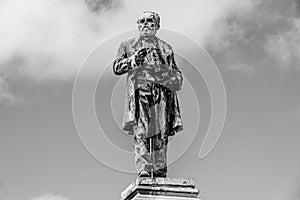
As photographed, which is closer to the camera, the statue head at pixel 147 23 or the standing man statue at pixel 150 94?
the standing man statue at pixel 150 94

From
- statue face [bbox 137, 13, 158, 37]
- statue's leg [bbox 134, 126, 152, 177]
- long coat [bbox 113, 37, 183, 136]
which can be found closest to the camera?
statue's leg [bbox 134, 126, 152, 177]

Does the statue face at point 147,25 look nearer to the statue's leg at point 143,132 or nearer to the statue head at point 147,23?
the statue head at point 147,23

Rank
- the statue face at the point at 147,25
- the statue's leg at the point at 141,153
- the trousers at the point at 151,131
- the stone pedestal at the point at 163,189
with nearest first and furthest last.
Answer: the stone pedestal at the point at 163,189 → the statue's leg at the point at 141,153 → the trousers at the point at 151,131 → the statue face at the point at 147,25

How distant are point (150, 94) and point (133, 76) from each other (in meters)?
0.58

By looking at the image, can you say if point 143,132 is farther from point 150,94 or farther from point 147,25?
point 147,25

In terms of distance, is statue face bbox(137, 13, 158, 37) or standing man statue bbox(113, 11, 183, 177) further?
statue face bbox(137, 13, 158, 37)

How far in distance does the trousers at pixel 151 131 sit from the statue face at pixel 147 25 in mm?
1274

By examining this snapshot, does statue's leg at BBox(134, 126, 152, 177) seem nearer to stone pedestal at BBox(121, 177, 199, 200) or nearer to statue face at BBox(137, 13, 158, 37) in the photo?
stone pedestal at BBox(121, 177, 199, 200)

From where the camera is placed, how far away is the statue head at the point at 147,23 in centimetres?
1717

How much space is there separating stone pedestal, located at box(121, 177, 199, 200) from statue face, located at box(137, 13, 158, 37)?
360cm

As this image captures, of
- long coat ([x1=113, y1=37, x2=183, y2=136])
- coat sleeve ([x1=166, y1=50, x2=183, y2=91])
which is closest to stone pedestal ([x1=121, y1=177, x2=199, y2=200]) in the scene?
long coat ([x1=113, y1=37, x2=183, y2=136])

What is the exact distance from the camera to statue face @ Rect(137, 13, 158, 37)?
675 inches

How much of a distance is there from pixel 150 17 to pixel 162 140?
2932mm

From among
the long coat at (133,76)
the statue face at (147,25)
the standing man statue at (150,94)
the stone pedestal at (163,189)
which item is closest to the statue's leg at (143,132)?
the standing man statue at (150,94)
